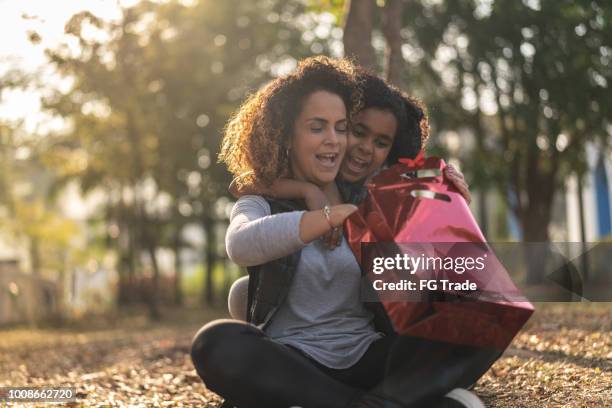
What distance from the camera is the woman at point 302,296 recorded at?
3246mm

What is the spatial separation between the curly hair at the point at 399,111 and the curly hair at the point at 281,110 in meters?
0.12

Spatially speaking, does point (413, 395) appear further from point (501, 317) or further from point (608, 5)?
point (608, 5)

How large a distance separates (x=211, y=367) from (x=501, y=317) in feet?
3.40

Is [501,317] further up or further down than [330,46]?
further down

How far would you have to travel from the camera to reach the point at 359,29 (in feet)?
25.8

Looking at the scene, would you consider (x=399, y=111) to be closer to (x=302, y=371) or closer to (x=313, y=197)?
(x=313, y=197)

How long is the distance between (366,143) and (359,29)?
4.04 metres

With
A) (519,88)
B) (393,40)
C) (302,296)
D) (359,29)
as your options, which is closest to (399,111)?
(302,296)

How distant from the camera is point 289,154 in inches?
152

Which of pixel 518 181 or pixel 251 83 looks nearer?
pixel 518 181

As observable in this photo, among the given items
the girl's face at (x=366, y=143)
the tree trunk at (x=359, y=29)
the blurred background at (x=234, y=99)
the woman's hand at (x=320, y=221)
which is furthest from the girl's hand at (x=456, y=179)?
the blurred background at (x=234, y=99)

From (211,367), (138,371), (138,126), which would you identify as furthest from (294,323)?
(138,126)

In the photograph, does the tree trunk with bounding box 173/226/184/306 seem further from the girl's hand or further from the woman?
the girl's hand

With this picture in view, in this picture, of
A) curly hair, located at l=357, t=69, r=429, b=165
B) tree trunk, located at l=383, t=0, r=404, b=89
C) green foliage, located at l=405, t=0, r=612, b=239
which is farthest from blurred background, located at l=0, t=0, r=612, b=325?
curly hair, located at l=357, t=69, r=429, b=165
